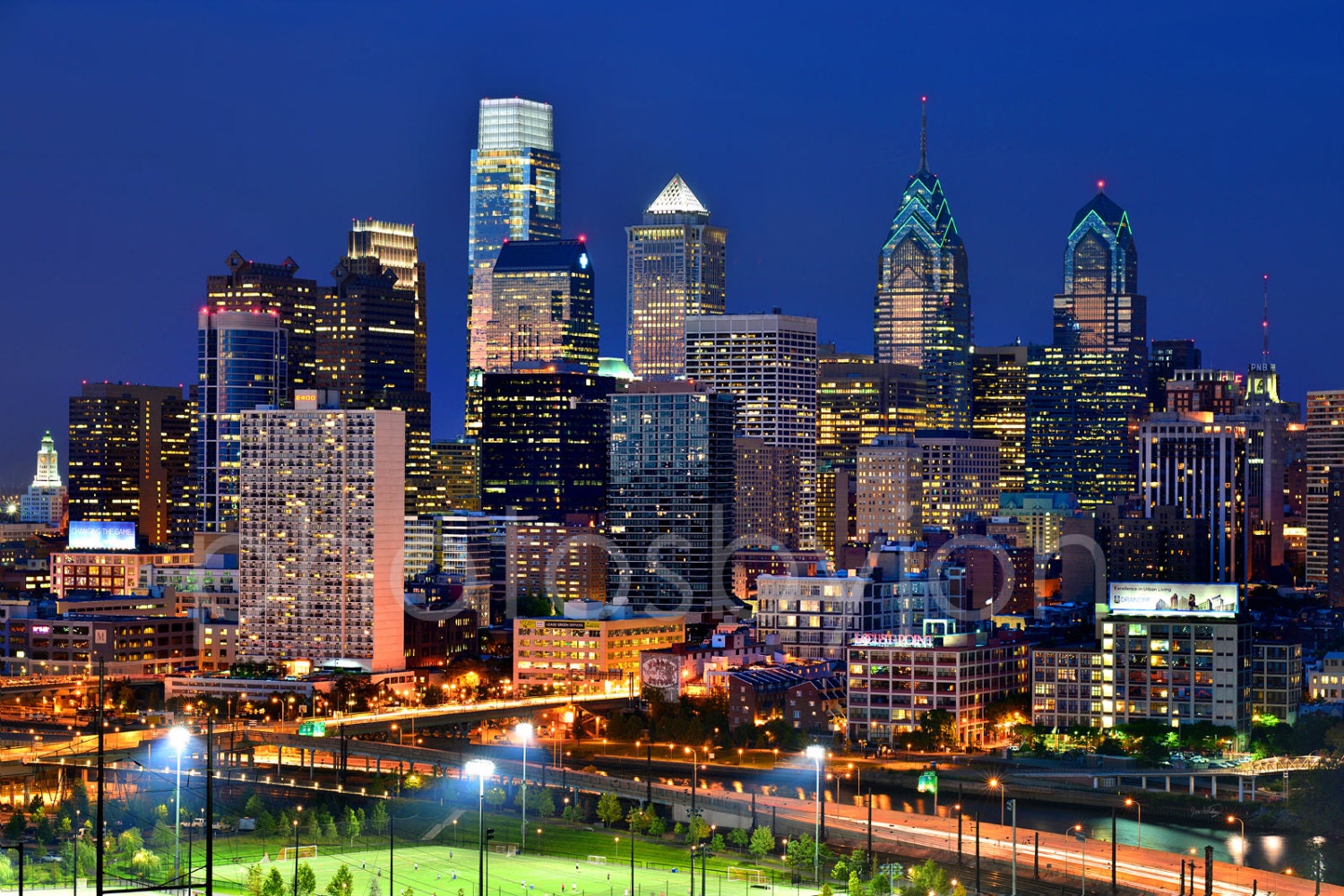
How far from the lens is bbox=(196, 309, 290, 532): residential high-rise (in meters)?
189

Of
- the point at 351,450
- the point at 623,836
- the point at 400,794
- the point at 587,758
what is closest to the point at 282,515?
the point at 351,450

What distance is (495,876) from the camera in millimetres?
73438

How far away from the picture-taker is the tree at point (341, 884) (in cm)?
6781

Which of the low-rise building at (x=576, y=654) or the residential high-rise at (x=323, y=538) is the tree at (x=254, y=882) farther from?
the residential high-rise at (x=323, y=538)

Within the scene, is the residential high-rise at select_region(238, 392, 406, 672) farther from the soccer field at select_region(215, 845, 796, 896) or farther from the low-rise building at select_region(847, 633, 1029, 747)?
the soccer field at select_region(215, 845, 796, 896)

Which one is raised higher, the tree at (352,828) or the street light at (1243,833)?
the tree at (352,828)

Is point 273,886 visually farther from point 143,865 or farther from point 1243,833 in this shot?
point 1243,833

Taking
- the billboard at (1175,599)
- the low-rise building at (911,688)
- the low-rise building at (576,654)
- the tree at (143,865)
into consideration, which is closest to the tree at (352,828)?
the tree at (143,865)

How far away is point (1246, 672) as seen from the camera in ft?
355

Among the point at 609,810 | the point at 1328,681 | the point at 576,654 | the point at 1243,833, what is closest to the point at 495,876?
the point at 609,810

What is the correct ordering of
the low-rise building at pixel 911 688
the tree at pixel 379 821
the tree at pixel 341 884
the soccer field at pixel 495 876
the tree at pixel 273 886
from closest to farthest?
1. the tree at pixel 273 886
2. the tree at pixel 341 884
3. the soccer field at pixel 495 876
4. the tree at pixel 379 821
5. the low-rise building at pixel 911 688

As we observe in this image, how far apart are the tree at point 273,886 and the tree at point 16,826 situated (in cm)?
1476

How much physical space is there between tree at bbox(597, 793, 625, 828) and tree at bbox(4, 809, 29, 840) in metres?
19.3

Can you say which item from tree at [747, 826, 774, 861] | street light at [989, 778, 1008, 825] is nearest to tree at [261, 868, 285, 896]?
tree at [747, 826, 774, 861]
